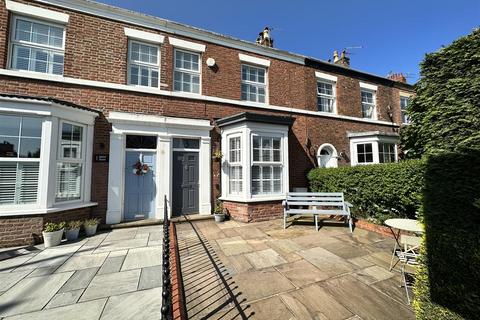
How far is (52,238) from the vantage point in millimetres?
4969

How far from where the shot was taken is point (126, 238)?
5.46 metres

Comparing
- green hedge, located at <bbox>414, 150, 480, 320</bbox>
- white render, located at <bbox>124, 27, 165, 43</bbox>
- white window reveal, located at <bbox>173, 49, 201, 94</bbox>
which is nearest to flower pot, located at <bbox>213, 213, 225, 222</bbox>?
white window reveal, located at <bbox>173, 49, 201, 94</bbox>

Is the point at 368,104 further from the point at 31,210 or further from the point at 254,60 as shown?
the point at 31,210

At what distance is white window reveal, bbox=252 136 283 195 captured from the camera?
24.2 feet

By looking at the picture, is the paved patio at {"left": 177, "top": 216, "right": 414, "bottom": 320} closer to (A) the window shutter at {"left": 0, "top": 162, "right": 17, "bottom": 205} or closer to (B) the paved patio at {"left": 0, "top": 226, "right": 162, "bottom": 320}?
(B) the paved patio at {"left": 0, "top": 226, "right": 162, "bottom": 320}

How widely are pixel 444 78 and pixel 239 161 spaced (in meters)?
6.02

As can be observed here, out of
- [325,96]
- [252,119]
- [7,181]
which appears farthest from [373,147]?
[7,181]

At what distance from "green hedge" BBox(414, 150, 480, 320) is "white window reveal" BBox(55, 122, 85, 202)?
24.7 feet

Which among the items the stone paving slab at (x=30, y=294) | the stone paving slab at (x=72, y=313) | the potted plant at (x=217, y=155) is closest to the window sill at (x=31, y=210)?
the stone paving slab at (x=30, y=294)

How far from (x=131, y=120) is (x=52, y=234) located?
11.8ft

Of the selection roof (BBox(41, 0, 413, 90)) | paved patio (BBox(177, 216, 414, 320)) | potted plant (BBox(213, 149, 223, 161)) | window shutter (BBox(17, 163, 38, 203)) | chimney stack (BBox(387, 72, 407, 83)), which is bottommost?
paved patio (BBox(177, 216, 414, 320))

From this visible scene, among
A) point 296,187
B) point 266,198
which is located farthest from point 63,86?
point 296,187

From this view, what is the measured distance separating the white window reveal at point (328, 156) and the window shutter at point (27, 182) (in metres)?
10.1

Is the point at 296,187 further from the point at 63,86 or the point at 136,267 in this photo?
the point at 63,86
